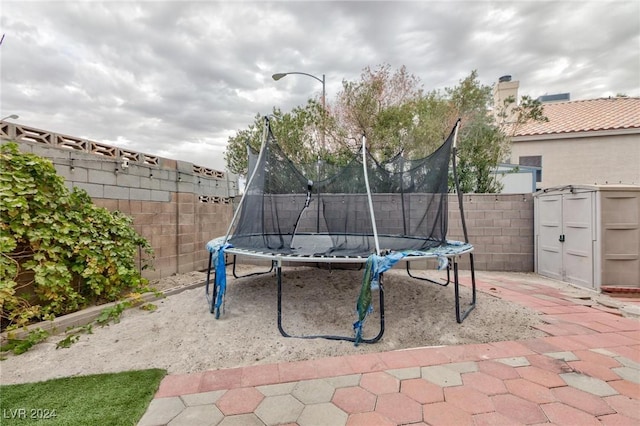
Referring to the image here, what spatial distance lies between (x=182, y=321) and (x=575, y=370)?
3235 millimetres

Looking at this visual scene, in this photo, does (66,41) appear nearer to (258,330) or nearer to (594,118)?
(258,330)

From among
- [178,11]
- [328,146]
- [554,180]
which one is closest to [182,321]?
[178,11]

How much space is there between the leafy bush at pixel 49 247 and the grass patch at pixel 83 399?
100 centimetres

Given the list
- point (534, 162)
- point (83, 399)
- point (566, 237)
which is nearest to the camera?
point (83, 399)

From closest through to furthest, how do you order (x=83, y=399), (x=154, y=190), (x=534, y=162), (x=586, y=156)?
(x=83, y=399), (x=154, y=190), (x=586, y=156), (x=534, y=162)

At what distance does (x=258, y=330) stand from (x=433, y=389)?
1.57 meters

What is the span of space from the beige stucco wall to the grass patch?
11827mm

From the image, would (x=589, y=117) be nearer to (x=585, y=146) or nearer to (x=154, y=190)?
(x=585, y=146)

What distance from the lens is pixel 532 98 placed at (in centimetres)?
757

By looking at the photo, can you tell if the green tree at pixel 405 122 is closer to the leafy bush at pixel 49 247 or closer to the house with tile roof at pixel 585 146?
the house with tile roof at pixel 585 146

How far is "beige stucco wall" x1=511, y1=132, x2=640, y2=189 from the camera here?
29.0 feet

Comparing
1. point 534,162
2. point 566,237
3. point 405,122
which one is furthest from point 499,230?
point 534,162

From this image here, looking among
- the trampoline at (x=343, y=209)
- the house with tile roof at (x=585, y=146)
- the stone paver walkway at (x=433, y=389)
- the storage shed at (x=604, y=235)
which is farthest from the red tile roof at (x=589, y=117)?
the stone paver walkway at (x=433, y=389)

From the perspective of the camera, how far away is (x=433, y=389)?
5.70 ft
